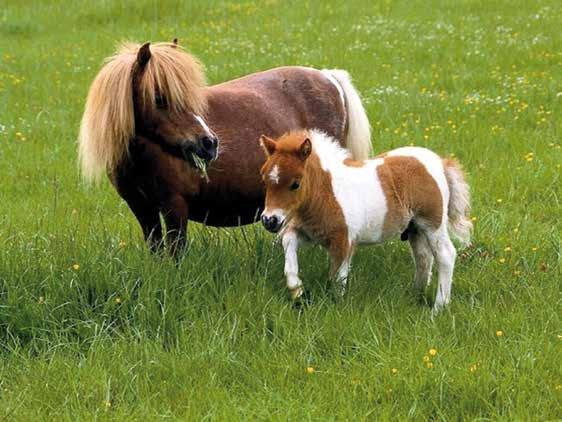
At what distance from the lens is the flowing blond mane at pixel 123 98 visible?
538cm

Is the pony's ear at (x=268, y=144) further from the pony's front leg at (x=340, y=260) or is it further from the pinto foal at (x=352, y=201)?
the pony's front leg at (x=340, y=260)

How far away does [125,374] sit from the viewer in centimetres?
453

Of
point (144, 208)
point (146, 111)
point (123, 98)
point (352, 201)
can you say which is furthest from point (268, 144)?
point (144, 208)

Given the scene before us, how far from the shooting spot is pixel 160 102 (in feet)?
17.8

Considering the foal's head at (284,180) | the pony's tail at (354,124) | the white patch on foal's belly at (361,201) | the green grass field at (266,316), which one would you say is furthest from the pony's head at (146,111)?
the pony's tail at (354,124)

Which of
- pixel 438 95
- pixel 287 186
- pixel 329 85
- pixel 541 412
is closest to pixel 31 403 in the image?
pixel 287 186

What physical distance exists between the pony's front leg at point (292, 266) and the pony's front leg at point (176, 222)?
718mm

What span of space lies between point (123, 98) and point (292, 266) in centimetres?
141

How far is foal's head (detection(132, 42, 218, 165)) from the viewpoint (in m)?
Answer: 5.37

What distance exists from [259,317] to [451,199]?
1595 millimetres

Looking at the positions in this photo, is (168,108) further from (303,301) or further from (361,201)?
(303,301)

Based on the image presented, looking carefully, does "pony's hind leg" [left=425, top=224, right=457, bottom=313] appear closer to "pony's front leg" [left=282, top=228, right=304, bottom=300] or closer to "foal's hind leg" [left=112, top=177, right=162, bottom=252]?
"pony's front leg" [left=282, top=228, right=304, bottom=300]

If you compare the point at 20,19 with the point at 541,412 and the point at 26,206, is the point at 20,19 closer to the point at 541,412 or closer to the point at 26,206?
the point at 26,206

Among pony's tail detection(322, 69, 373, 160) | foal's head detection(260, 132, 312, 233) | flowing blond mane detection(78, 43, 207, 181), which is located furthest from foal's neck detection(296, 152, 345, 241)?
pony's tail detection(322, 69, 373, 160)
